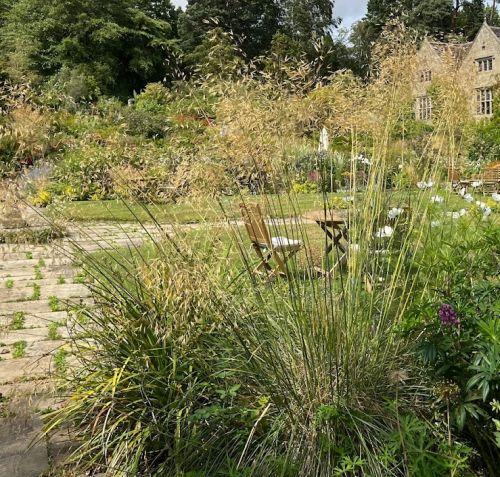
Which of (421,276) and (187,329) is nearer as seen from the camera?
(187,329)

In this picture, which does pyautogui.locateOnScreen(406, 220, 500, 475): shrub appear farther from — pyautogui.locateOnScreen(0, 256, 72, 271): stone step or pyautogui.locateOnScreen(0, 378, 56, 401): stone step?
pyautogui.locateOnScreen(0, 256, 72, 271): stone step

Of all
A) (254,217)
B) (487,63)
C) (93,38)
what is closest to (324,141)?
(254,217)

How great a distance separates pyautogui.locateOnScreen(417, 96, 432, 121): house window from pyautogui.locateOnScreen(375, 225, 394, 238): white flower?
2.88ft

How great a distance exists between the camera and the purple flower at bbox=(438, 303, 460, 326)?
5.61 ft

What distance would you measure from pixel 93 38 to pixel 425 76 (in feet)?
100

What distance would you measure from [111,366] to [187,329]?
0.37 m

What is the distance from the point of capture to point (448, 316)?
1.71m

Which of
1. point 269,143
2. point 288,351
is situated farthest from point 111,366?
point 269,143

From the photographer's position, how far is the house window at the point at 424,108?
2964 mm

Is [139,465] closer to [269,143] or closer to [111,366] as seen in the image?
[111,366]

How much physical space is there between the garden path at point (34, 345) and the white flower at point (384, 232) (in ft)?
3.80

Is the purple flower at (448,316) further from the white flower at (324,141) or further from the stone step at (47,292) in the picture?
the stone step at (47,292)

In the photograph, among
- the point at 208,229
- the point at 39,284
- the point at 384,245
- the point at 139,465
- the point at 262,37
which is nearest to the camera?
the point at 139,465

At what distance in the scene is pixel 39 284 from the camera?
211 inches
